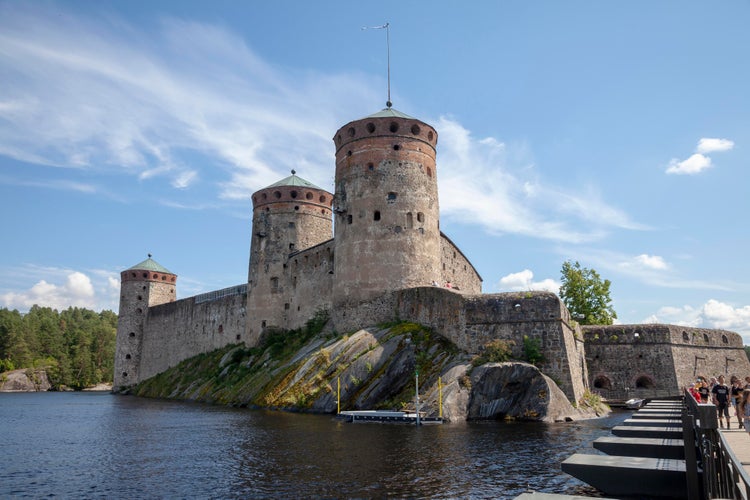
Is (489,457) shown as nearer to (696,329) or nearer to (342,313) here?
(342,313)

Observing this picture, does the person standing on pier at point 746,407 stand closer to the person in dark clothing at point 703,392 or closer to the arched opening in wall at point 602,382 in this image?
the person in dark clothing at point 703,392

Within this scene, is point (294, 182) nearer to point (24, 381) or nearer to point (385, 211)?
point (385, 211)

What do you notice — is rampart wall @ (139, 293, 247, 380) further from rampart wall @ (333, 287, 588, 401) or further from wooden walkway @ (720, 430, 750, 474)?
wooden walkway @ (720, 430, 750, 474)

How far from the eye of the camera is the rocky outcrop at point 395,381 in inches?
993

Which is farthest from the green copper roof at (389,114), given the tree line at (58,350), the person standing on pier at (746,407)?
the tree line at (58,350)

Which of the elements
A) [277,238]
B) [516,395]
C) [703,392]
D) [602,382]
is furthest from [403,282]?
[703,392]

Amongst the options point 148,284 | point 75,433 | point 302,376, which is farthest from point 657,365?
point 148,284

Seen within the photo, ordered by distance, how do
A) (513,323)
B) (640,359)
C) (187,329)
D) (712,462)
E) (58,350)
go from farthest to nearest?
(58,350) → (187,329) → (640,359) → (513,323) → (712,462)

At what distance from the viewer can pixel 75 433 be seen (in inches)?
999

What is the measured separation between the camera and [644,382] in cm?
3625

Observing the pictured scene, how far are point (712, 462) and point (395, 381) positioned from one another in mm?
21774

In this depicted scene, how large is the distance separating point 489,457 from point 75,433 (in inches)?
748

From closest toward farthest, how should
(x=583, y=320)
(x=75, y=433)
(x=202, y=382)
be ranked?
1. (x=75, y=433)
2. (x=583, y=320)
3. (x=202, y=382)

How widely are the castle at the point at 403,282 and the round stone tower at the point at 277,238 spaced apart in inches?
3.5
